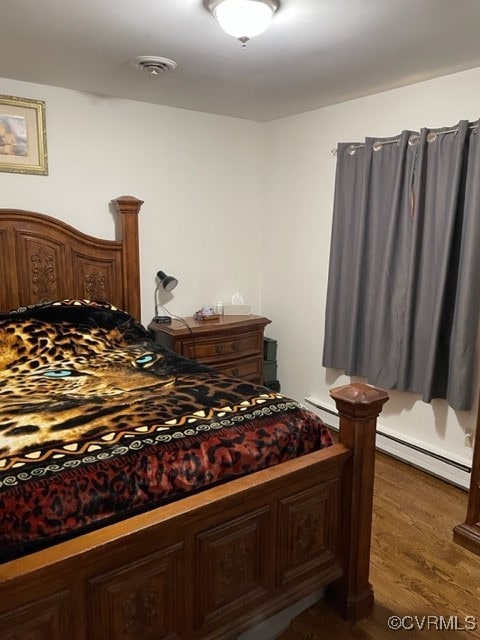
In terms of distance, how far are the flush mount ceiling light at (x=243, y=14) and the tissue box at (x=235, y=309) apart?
85.8 inches

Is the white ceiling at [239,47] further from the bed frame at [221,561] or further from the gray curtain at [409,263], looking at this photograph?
the bed frame at [221,561]

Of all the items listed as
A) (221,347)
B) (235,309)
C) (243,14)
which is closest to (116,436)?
(243,14)

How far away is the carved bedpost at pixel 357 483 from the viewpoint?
5.71ft

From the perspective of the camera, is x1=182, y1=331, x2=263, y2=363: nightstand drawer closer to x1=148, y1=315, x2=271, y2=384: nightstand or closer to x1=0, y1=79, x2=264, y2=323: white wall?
x1=148, y1=315, x2=271, y2=384: nightstand

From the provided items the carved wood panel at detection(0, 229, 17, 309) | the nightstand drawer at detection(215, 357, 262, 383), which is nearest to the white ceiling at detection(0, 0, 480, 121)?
the carved wood panel at detection(0, 229, 17, 309)

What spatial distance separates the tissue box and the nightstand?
9 centimetres

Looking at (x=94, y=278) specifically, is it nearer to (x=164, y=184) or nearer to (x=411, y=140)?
(x=164, y=184)

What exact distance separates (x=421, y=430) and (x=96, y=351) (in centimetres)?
197

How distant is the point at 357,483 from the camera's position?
5.81 ft

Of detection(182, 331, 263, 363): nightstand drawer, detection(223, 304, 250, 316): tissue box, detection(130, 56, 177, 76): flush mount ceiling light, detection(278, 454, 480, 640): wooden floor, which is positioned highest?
detection(130, 56, 177, 76): flush mount ceiling light

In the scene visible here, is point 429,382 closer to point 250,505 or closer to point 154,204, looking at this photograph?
point 250,505

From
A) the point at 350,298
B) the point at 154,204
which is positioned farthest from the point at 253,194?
the point at 350,298

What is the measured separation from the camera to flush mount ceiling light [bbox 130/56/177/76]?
2434mm

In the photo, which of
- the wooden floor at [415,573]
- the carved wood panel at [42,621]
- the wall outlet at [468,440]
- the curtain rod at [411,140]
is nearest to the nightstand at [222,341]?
the wooden floor at [415,573]
